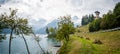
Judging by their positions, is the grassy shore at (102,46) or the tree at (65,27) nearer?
the grassy shore at (102,46)

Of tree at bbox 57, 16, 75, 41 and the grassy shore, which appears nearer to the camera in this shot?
the grassy shore

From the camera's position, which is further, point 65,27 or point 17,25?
point 65,27

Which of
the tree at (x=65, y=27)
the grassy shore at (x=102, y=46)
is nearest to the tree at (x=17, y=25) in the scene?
the grassy shore at (x=102, y=46)

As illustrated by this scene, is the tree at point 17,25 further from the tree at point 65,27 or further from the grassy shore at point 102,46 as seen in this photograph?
the tree at point 65,27


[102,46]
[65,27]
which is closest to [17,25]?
[102,46]

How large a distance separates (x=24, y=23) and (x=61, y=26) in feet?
130

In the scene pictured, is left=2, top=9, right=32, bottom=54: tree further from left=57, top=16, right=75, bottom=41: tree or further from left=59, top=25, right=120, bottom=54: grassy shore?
left=57, top=16, right=75, bottom=41: tree

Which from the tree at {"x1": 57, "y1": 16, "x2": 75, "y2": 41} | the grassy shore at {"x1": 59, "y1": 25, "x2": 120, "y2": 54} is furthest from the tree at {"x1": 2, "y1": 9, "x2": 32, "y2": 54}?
the tree at {"x1": 57, "y1": 16, "x2": 75, "y2": 41}

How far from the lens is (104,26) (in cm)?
8919

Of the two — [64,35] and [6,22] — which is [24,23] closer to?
[6,22]

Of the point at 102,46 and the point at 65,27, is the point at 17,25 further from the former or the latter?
the point at 65,27

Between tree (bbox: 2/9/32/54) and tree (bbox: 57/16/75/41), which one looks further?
tree (bbox: 57/16/75/41)

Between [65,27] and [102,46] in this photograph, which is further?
[65,27]

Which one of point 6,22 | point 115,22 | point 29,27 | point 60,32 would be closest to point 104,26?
point 115,22
